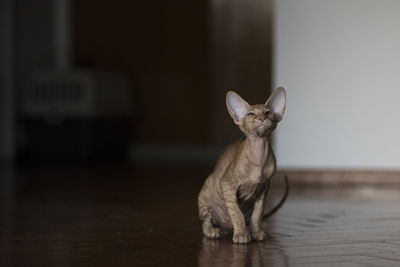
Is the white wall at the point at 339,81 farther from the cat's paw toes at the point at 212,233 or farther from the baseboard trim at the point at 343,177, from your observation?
the cat's paw toes at the point at 212,233

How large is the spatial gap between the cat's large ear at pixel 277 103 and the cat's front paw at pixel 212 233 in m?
0.36

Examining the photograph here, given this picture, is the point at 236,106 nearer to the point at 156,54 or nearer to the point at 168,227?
the point at 168,227

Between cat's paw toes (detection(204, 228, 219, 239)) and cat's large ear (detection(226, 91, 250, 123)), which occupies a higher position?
cat's large ear (detection(226, 91, 250, 123))

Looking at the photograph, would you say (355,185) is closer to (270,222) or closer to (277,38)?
(277,38)

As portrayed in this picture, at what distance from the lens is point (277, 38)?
412cm

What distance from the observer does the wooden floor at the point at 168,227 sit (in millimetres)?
1865

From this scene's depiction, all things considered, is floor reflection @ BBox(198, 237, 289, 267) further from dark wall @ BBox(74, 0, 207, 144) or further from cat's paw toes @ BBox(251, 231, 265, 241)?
dark wall @ BBox(74, 0, 207, 144)

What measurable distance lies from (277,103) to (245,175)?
206 millimetres

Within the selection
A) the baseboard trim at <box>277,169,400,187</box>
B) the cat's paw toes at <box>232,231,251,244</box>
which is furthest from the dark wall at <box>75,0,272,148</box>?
the cat's paw toes at <box>232,231,251,244</box>

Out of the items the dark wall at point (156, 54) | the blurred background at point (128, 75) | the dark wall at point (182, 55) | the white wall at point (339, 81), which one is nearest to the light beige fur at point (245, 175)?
the white wall at point (339, 81)

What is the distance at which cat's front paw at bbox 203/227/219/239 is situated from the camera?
7.11 ft

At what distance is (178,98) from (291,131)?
283 centimetres

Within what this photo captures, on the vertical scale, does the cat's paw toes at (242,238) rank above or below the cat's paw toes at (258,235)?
above

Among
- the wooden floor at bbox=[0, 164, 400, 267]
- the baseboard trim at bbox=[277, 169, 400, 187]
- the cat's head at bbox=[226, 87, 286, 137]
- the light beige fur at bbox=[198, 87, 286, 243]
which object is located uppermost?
the cat's head at bbox=[226, 87, 286, 137]
